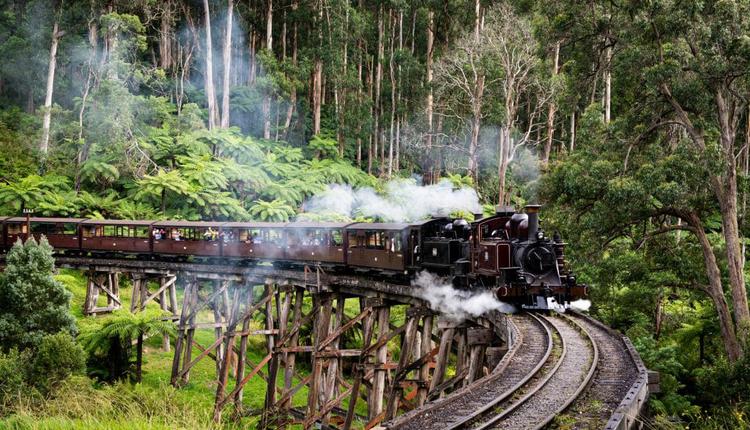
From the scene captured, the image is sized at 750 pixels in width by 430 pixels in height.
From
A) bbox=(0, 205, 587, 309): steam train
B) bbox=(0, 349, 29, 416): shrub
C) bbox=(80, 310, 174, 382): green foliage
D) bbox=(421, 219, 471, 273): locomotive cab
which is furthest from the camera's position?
bbox=(80, 310, 174, 382): green foliage

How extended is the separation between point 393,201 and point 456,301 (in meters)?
18.7

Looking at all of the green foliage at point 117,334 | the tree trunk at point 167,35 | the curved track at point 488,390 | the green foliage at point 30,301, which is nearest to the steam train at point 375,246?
the curved track at point 488,390

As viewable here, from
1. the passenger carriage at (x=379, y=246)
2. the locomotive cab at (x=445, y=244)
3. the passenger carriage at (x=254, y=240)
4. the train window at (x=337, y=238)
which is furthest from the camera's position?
the passenger carriage at (x=254, y=240)

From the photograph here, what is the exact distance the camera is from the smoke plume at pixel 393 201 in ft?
89.8

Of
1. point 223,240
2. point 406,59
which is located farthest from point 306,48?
point 223,240

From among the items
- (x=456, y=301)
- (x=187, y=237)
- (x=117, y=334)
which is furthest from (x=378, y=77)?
(x=456, y=301)

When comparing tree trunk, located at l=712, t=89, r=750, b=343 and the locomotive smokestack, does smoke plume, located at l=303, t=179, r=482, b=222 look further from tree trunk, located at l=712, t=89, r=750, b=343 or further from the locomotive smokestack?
the locomotive smokestack

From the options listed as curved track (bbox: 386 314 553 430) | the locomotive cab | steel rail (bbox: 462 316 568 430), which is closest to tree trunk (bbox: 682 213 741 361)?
curved track (bbox: 386 314 553 430)

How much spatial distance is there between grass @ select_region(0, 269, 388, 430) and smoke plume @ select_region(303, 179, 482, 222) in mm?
4789

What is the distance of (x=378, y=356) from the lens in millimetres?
15203

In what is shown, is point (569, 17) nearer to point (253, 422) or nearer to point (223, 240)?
point (223, 240)

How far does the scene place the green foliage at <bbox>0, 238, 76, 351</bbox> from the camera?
16312 mm

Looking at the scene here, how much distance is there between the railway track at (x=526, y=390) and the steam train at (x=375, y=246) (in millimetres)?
1221

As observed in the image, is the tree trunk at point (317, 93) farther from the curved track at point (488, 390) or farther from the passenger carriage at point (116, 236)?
the curved track at point (488, 390)
